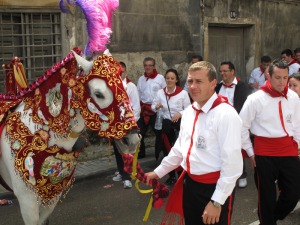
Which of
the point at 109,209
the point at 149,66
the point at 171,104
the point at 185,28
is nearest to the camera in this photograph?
the point at 109,209

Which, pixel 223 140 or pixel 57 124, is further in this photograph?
pixel 57 124

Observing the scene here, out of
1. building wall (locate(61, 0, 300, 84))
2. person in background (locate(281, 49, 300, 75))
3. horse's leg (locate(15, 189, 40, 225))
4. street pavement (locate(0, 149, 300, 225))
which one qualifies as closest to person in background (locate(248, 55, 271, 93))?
person in background (locate(281, 49, 300, 75))

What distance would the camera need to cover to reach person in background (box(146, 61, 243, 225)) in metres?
2.73

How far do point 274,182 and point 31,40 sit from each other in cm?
464

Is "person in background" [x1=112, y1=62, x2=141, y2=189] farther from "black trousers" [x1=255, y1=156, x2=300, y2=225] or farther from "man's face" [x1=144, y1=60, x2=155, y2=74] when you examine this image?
"black trousers" [x1=255, y1=156, x2=300, y2=225]

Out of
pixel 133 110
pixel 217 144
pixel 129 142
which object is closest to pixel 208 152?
pixel 217 144

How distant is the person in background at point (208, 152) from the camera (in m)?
2.73

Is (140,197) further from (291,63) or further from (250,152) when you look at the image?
(291,63)

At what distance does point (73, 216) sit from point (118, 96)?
2.51 m

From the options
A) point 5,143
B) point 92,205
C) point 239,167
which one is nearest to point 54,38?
point 92,205

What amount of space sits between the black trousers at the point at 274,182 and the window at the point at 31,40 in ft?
14.0

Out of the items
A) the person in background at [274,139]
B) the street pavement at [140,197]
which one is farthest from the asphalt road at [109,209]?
the person in background at [274,139]

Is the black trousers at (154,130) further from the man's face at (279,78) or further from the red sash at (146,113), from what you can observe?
the man's face at (279,78)

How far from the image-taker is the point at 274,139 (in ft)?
13.6
